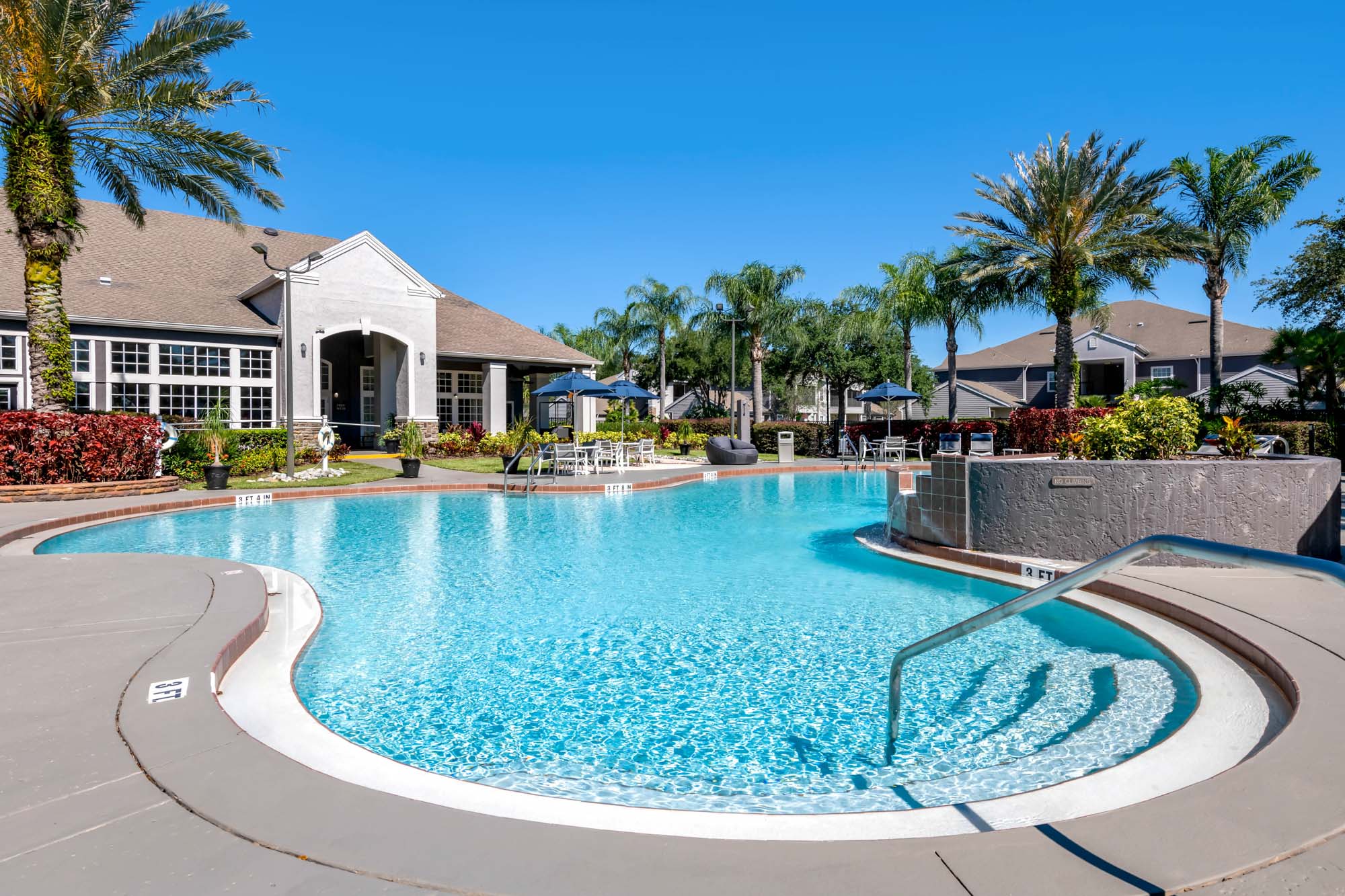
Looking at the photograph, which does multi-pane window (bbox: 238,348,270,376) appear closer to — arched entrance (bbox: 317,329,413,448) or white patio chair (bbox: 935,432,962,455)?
arched entrance (bbox: 317,329,413,448)

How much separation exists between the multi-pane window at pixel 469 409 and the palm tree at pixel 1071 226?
1864 centimetres

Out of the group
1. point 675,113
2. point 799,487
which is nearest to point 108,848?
point 799,487

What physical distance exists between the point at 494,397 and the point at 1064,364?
1974 cm

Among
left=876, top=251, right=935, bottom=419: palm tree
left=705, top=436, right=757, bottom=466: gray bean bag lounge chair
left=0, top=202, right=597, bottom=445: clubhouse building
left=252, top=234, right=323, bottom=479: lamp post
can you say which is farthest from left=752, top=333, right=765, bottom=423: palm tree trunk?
left=252, top=234, right=323, bottom=479: lamp post

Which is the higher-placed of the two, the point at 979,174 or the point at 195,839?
the point at 979,174

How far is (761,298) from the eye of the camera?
35844mm

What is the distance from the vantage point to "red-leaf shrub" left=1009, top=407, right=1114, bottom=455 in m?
20.9

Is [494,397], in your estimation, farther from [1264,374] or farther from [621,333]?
[1264,374]

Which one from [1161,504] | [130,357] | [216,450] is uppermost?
[130,357]

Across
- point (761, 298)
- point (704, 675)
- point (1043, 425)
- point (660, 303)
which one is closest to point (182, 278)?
point (761, 298)

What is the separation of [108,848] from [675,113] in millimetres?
27044

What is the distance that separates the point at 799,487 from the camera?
1877 cm

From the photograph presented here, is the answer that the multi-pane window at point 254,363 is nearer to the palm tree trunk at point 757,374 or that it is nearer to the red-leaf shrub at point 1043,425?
the palm tree trunk at point 757,374

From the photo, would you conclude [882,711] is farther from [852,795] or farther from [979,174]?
[979,174]
